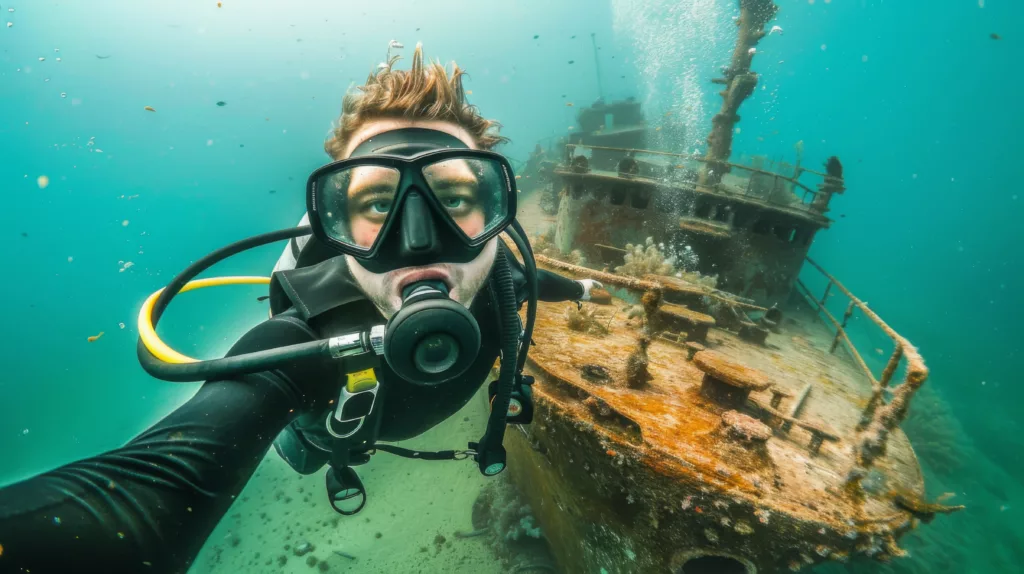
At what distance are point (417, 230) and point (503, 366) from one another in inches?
41.4

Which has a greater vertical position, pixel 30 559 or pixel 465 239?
pixel 465 239

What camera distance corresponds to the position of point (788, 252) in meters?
9.73

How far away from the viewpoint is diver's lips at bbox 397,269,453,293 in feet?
6.89

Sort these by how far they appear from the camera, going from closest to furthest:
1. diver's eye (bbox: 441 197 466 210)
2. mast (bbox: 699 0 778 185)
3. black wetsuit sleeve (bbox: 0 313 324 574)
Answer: black wetsuit sleeve (bbox: 0 313 324 574), diver's eye (bbox: 441 197 466 210), mast (bbox: 699 0 778 185)

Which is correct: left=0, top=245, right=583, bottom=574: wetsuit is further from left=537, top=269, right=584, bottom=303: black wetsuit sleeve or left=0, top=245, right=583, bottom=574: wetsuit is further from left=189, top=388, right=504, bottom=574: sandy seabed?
left=189, top=388, right=504, bottom=574: sandy seabed

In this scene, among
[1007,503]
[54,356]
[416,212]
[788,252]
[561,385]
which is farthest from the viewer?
[54,356]

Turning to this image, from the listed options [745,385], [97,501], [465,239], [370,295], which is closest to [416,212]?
[465,239]

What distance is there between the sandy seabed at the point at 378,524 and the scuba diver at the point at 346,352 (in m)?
4.64

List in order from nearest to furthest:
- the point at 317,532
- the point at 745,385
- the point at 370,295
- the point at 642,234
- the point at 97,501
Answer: the point at 97,501
the point at 370,295
the point at 745,385
the point at 317,532
the point at 642,234

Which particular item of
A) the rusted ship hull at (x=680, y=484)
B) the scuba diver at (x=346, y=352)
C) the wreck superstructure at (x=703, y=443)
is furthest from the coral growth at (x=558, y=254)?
the scuba diver at (x=346, y=352)

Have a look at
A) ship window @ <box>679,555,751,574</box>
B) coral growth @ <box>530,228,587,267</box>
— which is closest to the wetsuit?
ship window @ <box>679,555,751,574</box>

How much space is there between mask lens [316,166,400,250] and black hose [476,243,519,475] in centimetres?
82

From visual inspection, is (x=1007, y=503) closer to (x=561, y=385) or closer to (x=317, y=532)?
(x=561, y=385)

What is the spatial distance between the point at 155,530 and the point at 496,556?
6460 mm
